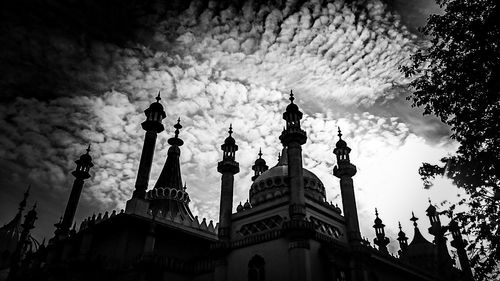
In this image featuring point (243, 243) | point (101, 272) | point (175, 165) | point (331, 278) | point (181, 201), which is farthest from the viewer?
point (175, 165)

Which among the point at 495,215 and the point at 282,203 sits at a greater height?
the point at 282,203

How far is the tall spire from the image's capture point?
35531 millimetres

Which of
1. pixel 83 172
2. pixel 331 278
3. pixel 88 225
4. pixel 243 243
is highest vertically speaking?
pixel 83 172

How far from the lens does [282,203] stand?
23312 millimetres

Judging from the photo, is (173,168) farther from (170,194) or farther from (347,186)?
(347,186)

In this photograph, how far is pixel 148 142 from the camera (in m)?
30.0

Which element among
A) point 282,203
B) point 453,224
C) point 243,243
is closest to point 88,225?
point 243,243

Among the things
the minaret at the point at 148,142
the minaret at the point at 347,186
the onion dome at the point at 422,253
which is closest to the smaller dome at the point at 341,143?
the minaret at the point at 347,186

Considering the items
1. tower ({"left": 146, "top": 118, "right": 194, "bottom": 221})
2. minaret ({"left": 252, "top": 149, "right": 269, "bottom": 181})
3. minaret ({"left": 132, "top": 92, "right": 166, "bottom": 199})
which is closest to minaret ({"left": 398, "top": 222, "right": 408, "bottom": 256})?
minaret ({"left": 252, "top": 149, "right": 269, "bottom": 181})

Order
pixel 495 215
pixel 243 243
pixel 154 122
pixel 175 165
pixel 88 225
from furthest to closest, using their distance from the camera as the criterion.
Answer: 1. pixel 175 165
2. pixel 154 122
3. pixel 88 225
4. pixel 243 243
5. pixel 495 215

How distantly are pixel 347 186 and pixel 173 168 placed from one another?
1830cm

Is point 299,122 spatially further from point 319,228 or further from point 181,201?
point 181,201

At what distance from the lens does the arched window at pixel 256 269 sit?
67.3 feet

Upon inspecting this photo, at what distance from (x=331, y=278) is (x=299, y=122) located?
10112 mm
